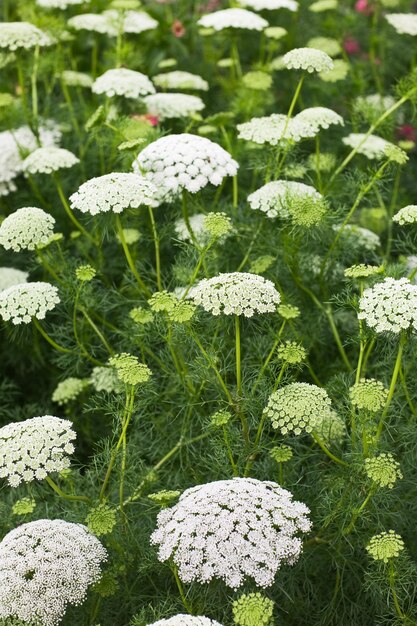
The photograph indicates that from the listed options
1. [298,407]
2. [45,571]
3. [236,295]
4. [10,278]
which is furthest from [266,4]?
[45,571]

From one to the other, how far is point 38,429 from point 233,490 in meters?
0.79

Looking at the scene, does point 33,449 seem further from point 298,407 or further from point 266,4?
point 266,4

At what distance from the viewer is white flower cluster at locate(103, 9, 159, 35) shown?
6.13m

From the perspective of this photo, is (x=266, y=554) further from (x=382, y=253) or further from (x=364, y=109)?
(x=364, y=109)

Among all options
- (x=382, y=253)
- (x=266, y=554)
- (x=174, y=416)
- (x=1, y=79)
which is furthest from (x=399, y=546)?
(x=1, y=79)

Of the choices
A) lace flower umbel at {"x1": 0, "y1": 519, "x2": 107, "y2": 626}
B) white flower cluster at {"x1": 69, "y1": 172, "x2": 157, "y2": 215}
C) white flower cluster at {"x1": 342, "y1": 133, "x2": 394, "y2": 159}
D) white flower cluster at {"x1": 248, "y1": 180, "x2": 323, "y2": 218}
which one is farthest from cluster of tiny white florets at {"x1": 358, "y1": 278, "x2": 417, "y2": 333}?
white flower cluster at {"x1": 342, "y1": 133, "x2": 394, "y2": 159}

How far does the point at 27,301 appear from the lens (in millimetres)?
4023

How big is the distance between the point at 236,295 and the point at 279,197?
1.15 m

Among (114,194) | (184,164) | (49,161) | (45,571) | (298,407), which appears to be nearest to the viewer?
(45,571)

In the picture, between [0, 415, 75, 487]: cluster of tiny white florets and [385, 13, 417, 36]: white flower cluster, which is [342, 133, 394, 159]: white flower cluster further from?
[0, 415, 75, 487]: cluster of tiny white florets

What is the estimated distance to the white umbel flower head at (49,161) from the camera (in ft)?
16.0

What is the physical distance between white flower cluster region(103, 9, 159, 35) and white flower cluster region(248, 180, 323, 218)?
7.04 feet

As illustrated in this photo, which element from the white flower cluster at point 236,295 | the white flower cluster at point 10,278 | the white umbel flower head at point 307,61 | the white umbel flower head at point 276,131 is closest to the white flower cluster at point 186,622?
the white flower cluster at point 236,295

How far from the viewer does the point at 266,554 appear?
304cm
